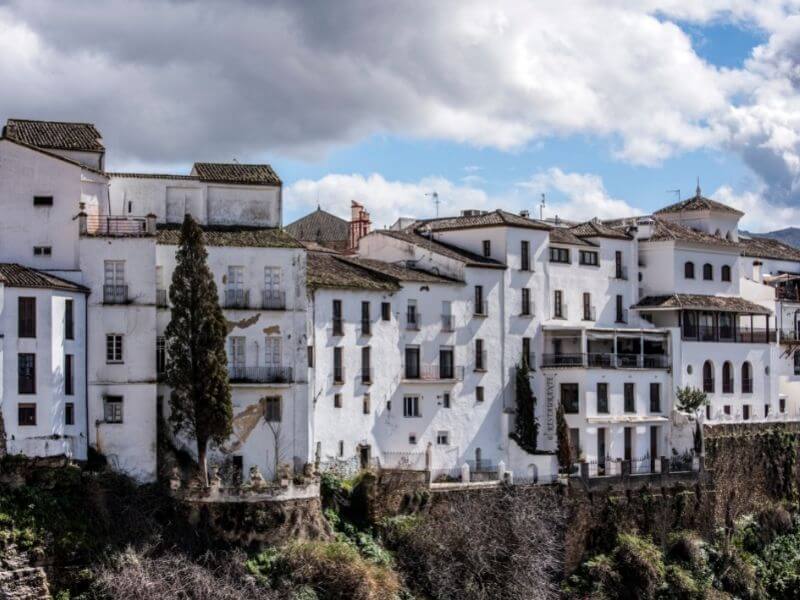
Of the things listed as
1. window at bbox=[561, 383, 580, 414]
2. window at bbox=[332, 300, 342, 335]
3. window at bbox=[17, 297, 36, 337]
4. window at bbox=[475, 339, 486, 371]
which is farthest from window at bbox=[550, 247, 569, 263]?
window at bbox=[17, 297, 36, 337]

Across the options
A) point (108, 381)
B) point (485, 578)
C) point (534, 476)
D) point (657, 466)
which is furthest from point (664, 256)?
Answer: point (108, 381)

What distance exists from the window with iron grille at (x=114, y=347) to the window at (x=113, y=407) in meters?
1.34

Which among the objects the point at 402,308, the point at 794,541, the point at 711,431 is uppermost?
the point at 402,308

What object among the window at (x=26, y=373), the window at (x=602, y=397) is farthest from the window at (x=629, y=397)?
the window at (x=26, y=373)

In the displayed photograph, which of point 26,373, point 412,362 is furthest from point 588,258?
point 26,373

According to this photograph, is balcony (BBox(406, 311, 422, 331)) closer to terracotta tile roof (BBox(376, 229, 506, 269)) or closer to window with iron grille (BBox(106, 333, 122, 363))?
terracotta tile roof (BBox(376, 229, 506, 269))

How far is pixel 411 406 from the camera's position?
6688cm

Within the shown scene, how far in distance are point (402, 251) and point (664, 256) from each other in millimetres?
15602

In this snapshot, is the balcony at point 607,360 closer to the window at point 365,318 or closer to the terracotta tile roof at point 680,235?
the terracotta tile roof at point 680,235

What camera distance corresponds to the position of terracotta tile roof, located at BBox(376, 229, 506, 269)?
7000 cm

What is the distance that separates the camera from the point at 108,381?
55906 mm

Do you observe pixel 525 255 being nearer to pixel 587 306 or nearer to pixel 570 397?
pixel 587 306

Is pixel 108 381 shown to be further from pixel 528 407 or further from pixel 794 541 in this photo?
pixel 794 541

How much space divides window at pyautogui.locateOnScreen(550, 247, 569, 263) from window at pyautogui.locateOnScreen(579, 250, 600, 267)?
1.06m
